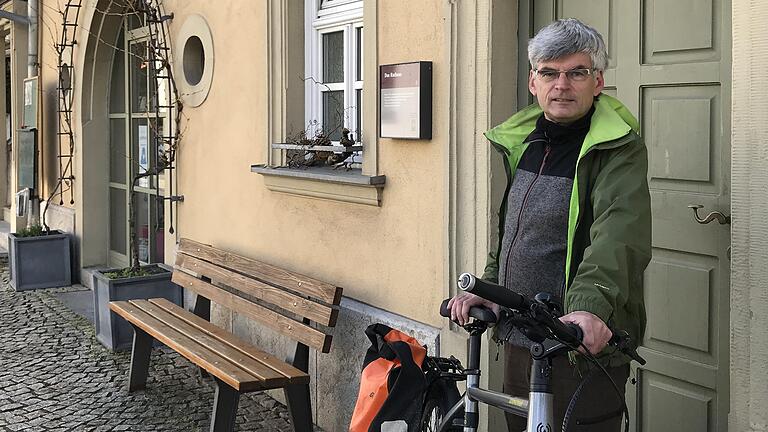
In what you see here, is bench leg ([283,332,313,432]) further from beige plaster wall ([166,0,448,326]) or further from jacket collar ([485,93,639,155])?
jacket collar ([485,93,639,155])

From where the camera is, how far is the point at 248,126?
638cm

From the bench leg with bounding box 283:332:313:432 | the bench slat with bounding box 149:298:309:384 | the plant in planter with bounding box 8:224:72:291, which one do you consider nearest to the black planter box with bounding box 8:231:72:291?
the plant in planter with bounding box 8:224:72:291

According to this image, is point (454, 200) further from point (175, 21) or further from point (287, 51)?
point (175, 21)

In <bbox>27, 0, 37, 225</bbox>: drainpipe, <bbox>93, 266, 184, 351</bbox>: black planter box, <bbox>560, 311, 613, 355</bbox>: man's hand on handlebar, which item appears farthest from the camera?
<bbox>27, 0, 37, 225</bbox>: drainpipe

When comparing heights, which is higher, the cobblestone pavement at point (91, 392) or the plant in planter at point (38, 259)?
the plant in planter at point (38, 259)

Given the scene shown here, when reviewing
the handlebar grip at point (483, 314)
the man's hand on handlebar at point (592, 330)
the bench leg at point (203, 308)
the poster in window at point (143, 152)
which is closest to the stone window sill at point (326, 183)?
the bench leg at point (203, 308)

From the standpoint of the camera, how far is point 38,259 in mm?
9977

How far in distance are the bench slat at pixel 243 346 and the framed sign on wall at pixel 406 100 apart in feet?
4.02

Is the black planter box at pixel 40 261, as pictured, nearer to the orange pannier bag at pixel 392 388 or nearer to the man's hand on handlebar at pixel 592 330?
the orange pannier bag at pixel 392 388

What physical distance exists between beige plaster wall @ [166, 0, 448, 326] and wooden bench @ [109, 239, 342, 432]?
0.29m

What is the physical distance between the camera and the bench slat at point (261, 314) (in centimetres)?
484

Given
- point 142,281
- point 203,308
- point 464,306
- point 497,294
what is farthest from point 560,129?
point 142,281

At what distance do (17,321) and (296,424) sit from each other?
4.46 m

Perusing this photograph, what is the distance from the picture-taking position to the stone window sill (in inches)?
198
